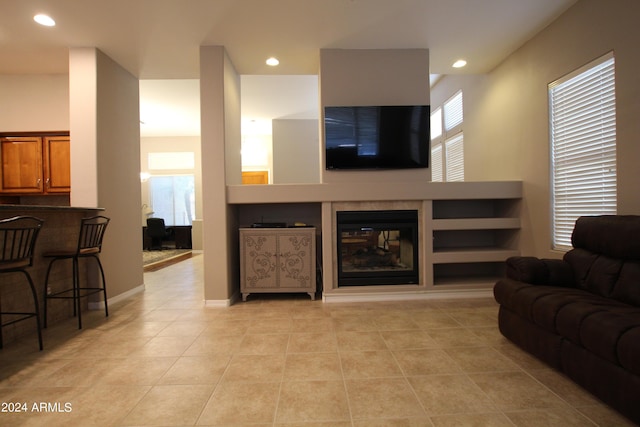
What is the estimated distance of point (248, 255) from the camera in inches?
140

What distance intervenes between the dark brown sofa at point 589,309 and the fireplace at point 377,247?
1.22m

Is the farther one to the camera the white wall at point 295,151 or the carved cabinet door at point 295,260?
the white wall at point 295,151

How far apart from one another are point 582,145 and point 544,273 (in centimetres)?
138

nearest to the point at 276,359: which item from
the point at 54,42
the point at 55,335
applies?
the point at 55,335

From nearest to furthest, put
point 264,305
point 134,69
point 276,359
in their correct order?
point 276,359, point 264,305, point 134,69

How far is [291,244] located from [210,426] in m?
2.19

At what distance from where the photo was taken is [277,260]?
3574mm

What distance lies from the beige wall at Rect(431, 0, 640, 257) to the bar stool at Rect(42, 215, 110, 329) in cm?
447

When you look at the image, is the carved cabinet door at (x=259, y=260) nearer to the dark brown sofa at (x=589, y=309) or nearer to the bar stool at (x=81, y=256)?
the bar stool at (x=81, y=256)

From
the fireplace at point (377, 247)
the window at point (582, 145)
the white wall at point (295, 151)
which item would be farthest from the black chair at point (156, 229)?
the window at point (582, 145)

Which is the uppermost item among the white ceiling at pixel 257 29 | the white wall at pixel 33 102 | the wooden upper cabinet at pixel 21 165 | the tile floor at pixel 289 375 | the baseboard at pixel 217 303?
the white ceiling at pixel 257 29

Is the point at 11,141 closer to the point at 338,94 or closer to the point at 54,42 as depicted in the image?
the point at 54,42

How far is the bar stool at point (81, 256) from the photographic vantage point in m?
2.81

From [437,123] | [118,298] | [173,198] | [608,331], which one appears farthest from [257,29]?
[173,198]
